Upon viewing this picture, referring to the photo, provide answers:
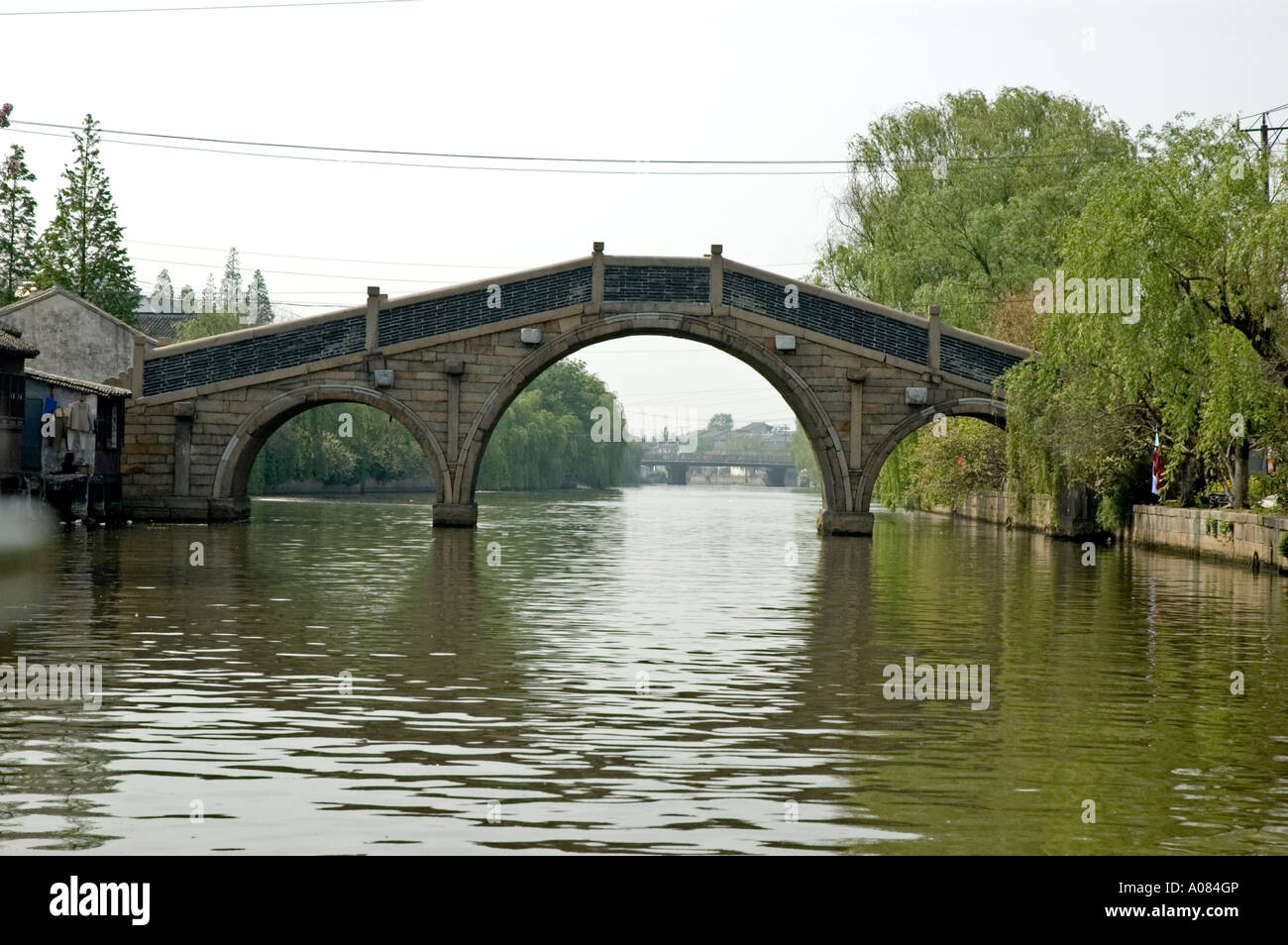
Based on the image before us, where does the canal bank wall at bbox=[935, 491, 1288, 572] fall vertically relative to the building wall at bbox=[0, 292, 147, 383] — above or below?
below

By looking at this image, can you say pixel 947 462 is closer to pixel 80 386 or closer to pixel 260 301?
pixel 80 386

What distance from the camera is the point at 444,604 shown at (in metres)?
17.0

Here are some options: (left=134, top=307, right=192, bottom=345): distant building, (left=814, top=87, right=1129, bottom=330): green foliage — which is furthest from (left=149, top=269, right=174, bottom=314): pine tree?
(left=814, top=87, right=1129, bottom=330): green foliage

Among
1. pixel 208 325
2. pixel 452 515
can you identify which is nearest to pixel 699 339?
pixel 452 515

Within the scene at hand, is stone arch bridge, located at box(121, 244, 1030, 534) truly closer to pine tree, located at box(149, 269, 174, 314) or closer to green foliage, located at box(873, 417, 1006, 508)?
green foliage, located at box(873, 417, 1006, 508)

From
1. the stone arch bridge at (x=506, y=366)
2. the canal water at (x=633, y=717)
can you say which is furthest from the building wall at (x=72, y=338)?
the canal water at (x=633, y=717)

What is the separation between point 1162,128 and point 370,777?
22.2m

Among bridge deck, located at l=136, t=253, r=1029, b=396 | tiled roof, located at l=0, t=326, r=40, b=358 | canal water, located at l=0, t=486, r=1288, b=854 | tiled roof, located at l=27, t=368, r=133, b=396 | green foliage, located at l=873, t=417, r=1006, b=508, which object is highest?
bridge deck, located at l=136, t=253, r=1029, b=396

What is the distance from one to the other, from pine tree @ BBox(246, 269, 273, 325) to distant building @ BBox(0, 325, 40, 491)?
57428 mm

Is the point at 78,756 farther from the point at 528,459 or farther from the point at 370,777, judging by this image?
the point at 528,459

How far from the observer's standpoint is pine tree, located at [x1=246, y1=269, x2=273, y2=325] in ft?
289

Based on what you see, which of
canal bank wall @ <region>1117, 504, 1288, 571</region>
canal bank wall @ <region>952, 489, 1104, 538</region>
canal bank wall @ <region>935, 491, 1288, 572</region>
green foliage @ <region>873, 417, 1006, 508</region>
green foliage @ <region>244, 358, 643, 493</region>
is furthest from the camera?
green foliage @ <region>244, 358, 643, 493</region>
